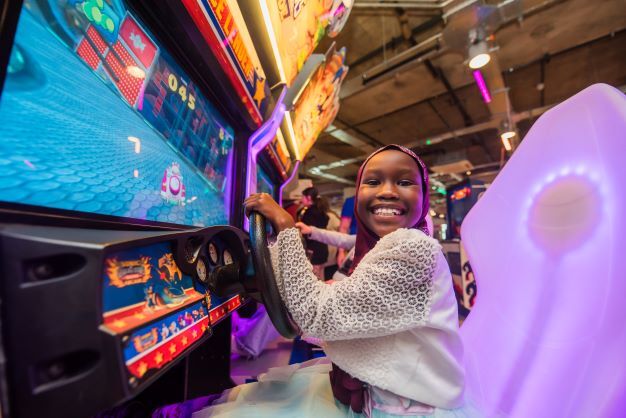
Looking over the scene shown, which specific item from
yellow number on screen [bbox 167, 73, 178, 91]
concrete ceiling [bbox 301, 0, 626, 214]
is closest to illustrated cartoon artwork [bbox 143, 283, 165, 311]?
yellow number on screen [bbox 167, 73, 178, 91]

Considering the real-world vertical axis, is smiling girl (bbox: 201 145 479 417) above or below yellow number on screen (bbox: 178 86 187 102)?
below

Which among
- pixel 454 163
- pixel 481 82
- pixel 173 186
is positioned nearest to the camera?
pixel 173 186

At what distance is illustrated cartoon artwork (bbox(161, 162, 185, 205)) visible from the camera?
3.22ft

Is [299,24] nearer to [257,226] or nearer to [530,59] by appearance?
[257,226]

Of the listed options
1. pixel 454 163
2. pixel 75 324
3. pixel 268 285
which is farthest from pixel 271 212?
pixel 454 163

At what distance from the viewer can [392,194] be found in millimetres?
844

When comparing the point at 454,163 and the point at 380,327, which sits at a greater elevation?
the point at 454,163

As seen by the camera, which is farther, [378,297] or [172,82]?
[172,82]

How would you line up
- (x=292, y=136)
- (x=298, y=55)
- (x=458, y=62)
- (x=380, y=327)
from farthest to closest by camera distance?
(x=458, y=62) < (x=292, y=136) < (x=298, y=55) < (x=380, y=327)

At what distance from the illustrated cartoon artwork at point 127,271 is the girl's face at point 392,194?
625 millimetres

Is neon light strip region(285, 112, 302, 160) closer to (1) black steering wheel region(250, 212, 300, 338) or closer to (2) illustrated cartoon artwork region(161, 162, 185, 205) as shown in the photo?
(2) illustrated cartoon artwork region(161, 162, 185, 205)

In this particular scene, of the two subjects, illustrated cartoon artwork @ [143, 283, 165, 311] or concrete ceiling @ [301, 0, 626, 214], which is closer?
illustrated cartoon artwork @ [143, 283, 165, 311]

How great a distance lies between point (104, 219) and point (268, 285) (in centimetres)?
42

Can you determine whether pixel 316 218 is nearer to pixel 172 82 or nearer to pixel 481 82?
pixel 172 82
